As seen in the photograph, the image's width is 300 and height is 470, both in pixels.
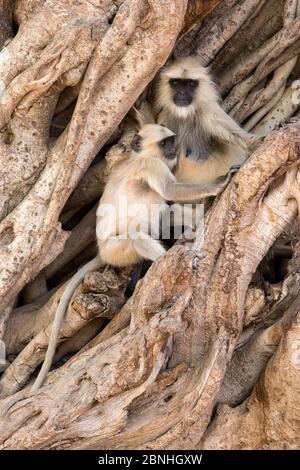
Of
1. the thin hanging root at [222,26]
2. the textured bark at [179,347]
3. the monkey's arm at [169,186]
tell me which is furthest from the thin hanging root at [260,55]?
the textured bark at [179,347]

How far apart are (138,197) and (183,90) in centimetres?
66

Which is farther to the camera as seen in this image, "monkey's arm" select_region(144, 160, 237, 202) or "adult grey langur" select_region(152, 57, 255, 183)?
"adult grey langur" select_region(152, 57, 255, 183)

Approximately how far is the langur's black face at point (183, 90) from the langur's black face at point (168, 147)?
0.27m

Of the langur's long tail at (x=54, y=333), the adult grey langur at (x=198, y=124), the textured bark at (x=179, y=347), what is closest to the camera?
the textured bark at (x=179, y=347)

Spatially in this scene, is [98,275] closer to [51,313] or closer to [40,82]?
[51,313]

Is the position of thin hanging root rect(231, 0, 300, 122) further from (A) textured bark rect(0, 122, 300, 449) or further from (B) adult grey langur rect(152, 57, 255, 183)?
(A) textured bark rect(0, 122, 300, 449)

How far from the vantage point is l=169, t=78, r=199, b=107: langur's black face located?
189 inches

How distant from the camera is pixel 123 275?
4.50 metres

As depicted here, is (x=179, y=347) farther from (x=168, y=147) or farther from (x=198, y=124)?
(x=198, y=124)

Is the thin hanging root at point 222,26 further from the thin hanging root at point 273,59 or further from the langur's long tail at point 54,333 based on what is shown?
the langur's long tail at point 54,333

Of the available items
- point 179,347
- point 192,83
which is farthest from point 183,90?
point 179,347

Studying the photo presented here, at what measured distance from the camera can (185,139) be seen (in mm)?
4859

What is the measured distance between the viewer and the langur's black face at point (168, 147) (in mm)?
4566

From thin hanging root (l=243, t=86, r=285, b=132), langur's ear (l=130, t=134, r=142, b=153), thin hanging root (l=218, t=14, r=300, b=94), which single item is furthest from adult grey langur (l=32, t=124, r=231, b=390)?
thin hanging root (l=218, t=14, r=300, b=94)
